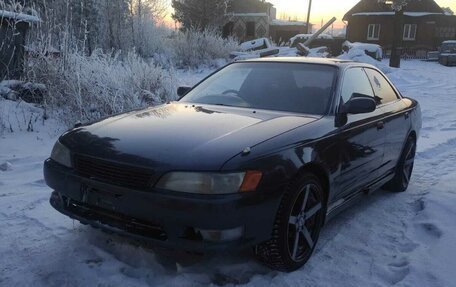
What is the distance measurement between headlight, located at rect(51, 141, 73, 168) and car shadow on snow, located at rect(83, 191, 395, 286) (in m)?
0.57

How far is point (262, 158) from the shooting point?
283 cm

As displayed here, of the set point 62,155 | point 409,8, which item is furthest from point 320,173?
point 409,8

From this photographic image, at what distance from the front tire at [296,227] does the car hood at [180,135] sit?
16.5 inches

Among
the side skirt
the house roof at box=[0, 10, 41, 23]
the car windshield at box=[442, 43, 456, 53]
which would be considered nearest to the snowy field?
the side skirt

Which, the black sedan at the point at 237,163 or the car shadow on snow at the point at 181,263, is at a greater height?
the black sedan at the point at 237,163

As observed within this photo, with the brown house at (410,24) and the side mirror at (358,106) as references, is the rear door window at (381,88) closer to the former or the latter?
the side mirror at (358,106)

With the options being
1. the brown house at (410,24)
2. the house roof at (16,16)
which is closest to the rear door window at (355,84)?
the house roof at (16,16)

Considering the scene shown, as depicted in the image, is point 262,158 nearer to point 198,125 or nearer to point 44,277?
point 198,125

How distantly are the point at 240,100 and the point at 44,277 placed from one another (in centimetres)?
209

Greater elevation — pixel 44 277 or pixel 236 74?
pixel 236 74

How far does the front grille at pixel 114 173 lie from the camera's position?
2.77 metres

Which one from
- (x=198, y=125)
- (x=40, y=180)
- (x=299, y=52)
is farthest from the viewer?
(x=299, y=52)

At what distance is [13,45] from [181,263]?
259 inches

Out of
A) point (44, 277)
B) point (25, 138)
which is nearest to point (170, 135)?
point (44, 277)
